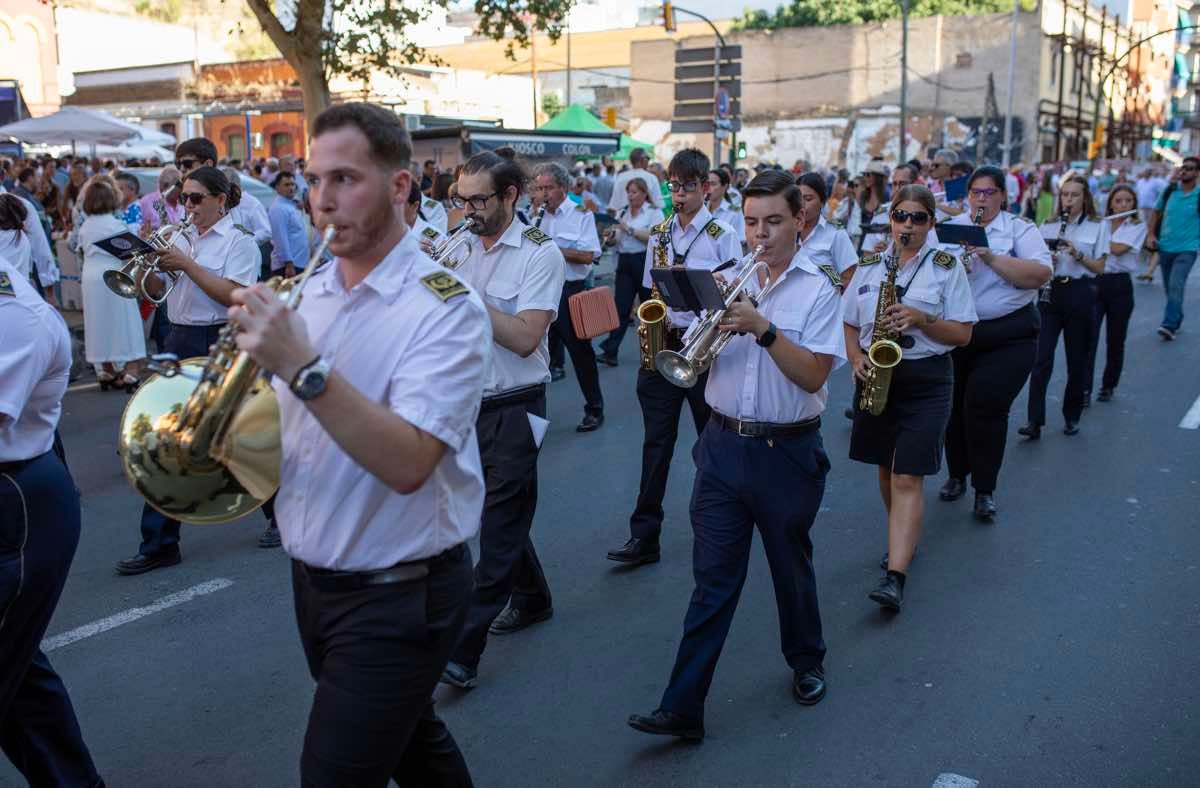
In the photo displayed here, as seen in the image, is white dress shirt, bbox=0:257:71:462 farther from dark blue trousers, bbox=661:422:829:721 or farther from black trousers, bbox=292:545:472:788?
dark blue trousers, bbox=661:422:829:721

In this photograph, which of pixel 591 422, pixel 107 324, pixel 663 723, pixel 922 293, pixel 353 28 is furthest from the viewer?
pixel 353 28

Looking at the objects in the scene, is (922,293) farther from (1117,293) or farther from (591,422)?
(1117,293)

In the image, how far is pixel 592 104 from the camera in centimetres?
6638

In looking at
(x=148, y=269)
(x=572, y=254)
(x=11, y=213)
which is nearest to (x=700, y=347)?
(x=148, y=269)

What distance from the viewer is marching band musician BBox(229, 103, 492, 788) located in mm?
2262

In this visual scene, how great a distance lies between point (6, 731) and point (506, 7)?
16.2 meters

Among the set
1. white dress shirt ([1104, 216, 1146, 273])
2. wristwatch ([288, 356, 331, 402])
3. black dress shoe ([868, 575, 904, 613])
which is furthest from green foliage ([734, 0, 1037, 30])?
wristwatch ([288, 356, 331, 402])

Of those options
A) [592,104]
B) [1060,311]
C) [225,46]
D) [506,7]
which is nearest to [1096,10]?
[592,104]

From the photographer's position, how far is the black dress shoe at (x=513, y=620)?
4.87m

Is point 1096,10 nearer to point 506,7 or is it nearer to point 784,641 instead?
point 506,7

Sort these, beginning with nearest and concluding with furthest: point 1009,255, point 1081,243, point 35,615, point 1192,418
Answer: point 35,615 < point 1009,255 < point 1081,243 < point 1192,418

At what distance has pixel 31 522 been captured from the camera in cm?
292

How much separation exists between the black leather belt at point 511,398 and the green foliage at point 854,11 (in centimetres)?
4965

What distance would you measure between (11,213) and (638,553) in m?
5.54
